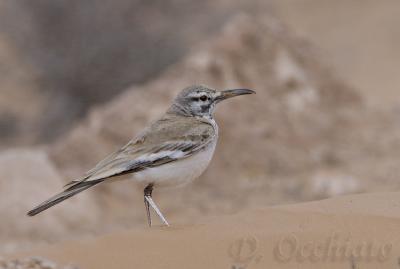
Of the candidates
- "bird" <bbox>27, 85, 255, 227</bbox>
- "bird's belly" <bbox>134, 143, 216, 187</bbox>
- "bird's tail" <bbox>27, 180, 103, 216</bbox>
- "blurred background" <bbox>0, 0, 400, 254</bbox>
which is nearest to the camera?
"bird's tail" <bbox>27, 180, 103, 216</bbox>

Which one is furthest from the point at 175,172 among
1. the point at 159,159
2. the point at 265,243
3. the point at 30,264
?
the point at 30,264

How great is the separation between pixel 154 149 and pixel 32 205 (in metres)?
4.79

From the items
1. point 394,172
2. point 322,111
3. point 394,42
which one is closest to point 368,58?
point 394,42

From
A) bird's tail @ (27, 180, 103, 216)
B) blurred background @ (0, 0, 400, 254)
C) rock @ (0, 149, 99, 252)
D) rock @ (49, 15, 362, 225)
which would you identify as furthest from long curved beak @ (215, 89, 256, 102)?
rock @ (49, 15, 362, 225)

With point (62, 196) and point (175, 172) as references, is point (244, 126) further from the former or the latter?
point (62, 196)

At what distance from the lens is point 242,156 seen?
1357 cm

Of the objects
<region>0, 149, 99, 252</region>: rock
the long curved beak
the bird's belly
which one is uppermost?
<region>0, 149, 99, 252</region>: rock

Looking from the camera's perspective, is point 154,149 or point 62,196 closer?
point 62,196

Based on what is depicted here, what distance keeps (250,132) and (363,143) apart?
174 cm

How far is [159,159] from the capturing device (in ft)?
24.5

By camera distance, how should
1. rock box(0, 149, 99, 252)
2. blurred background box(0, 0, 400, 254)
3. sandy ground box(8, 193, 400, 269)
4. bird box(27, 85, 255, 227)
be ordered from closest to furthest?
1. sandy ground box(8, 193, 400, 269)
2. bird box(27, 85, 255, 227)
3. rock box(0, 149, 99, 252)
4. blurred background box(0, 0, 400, 254)

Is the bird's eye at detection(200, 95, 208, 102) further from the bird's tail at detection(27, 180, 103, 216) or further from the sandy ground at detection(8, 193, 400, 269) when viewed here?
the sandy ground at detection(8, 193, 400, 269)

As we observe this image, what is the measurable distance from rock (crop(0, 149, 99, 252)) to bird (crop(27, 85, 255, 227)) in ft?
13.6

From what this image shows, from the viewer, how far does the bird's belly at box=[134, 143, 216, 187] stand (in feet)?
24.4
